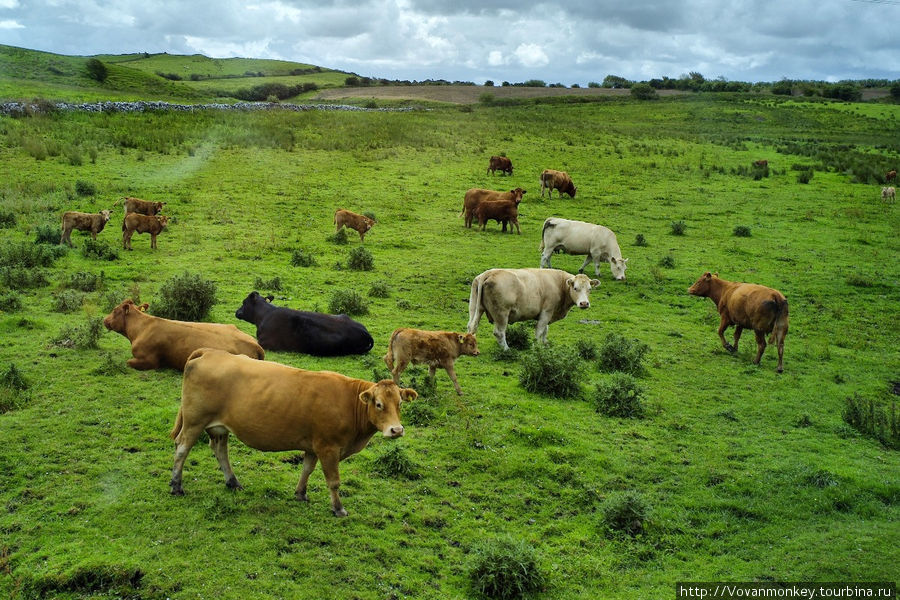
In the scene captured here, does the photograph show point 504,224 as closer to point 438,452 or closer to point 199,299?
point 199,299

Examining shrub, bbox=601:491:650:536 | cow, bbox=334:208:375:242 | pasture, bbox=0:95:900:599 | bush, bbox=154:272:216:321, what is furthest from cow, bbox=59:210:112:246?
shrub, bbox=601:491:650:536

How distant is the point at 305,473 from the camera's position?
680 centimetres

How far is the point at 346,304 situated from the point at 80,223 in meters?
9.35

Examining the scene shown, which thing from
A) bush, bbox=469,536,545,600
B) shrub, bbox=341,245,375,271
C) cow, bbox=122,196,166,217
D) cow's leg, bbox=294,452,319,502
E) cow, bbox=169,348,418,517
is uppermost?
cow, bbox=122,196,166,217

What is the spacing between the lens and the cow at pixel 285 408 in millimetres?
6406

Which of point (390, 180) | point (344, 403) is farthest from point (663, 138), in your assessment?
point (344, 403)

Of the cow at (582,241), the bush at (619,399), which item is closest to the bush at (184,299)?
the bush at (619,399)

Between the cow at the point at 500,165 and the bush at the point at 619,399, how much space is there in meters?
24.3

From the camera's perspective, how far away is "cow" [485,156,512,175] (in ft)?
109

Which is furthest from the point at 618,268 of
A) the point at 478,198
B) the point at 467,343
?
the point at 467,343

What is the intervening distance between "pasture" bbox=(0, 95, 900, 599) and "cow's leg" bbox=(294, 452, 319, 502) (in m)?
0.11

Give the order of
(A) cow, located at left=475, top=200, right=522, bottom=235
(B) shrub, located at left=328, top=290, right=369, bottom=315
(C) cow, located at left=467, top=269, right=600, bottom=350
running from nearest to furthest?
1. (C) cow, located at left=467, top=269, right=600, bottom=350
2. (B) shrub, located at left=328, top=290, right=369, bottom=315
3. (A) cow, located at left=475, top=200, right=522, bottom=235

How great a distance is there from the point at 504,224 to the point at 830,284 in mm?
10847

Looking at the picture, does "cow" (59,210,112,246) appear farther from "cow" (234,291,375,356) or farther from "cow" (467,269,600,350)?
"cow" (467,269,600,350)
